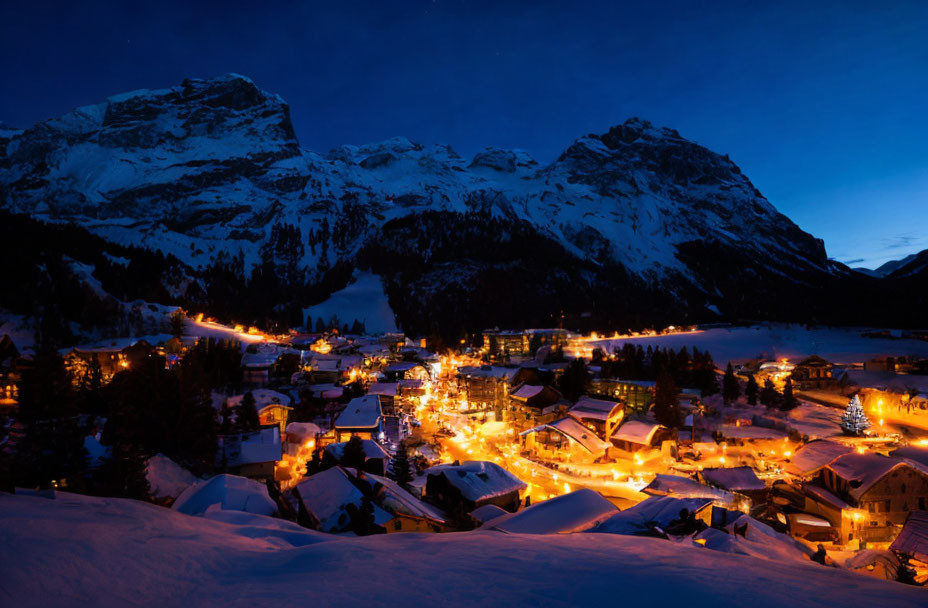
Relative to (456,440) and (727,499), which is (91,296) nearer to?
(456,440)

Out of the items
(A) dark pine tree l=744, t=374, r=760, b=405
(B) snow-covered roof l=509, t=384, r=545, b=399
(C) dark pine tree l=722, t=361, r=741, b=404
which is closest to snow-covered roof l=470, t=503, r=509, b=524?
(B) snow-covered roof l=509, t=384, r=545, b=399

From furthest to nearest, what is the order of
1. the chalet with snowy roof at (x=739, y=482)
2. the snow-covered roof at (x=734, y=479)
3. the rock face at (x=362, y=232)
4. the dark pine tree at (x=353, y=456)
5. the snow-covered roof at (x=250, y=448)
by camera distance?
the rock face at (x=362, y=232) < the snow-covered roof at (x=250, y=448) < the dark pine tree at (x=353, y=456) < the snow-covered roof at (x=734, y=479) < the chalet with snowy roof at (x=739, y=482)

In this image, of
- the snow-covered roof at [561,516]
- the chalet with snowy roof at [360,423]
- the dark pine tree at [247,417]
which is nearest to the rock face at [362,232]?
the chalet with snowy roof at [360,423]

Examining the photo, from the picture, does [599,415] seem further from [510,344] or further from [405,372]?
[510,344]

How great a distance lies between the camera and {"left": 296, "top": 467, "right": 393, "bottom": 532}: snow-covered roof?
17.1 metres

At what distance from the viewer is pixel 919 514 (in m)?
17.1

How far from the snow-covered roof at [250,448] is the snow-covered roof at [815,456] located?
1158 inches

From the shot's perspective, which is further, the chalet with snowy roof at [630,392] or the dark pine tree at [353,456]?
the chalet with snowy roof at [630,392]

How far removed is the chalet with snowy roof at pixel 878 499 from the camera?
68.5 ft

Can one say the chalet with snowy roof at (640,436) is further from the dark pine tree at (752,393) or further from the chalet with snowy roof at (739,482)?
the dark pine tree at (752,393)

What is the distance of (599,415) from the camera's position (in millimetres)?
37250

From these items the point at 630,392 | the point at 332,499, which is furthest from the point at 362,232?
the point at 332,499

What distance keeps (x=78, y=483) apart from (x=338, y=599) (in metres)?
17.1

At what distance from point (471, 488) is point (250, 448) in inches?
537
